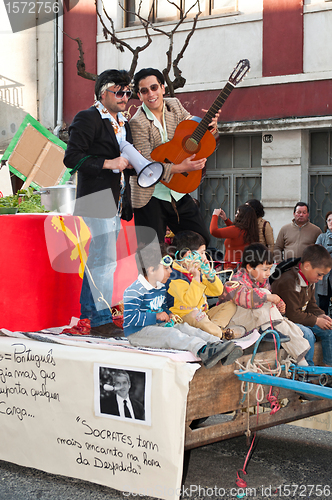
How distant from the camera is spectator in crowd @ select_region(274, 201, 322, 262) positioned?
23.8 feet

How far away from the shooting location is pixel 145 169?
3.88 meters

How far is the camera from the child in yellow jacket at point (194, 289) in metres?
3.55

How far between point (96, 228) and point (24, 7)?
10886 millimetres

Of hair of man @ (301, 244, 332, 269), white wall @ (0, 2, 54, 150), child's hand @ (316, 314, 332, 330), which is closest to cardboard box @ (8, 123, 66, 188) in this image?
white wall @ (0, 2, 54, 150)

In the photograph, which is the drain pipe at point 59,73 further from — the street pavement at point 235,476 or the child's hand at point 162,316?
the child's hand at point 162,316

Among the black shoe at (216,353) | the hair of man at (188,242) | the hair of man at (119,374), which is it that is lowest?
the hair of man at (119,374)

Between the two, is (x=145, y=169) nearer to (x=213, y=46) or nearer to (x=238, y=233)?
(x=238, y=233)

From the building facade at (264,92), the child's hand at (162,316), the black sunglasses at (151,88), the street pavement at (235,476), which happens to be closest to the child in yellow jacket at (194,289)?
the child's hand at (162,316)

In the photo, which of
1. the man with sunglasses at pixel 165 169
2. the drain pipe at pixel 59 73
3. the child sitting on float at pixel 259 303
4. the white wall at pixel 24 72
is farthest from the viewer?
the white wall at pixel 24 72

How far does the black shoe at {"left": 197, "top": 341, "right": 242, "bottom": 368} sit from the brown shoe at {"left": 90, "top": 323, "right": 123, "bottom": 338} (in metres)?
1.01

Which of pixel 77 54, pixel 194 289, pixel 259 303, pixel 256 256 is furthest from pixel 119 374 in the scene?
pixel 77 54

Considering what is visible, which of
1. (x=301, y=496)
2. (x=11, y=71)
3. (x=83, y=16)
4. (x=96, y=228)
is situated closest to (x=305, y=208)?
(x=96, y=228)

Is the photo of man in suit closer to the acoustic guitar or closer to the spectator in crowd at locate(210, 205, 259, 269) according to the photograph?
the acoustic guitar

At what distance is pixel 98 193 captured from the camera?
4.03 meters
